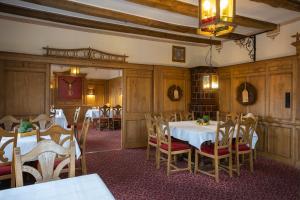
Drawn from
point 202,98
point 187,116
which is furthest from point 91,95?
point 187,116

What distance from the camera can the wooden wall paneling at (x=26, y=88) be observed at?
14.8 ft

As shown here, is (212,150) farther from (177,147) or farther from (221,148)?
(177,147)

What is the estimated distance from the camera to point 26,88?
465 cm

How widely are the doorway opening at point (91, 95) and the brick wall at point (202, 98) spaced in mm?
2976

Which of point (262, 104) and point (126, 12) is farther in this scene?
point (262, 104)

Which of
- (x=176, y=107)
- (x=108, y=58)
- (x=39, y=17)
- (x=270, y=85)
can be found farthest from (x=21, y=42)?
(x=270, y=85)

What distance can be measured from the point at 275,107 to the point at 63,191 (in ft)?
15.4

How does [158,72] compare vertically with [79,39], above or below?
below

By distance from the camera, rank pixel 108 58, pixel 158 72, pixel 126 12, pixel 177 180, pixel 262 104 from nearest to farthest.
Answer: pixel 177 180
pixel 126 12
pixel 262 104
pixel 108 58
pixel 158 72

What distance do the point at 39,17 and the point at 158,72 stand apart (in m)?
3.12

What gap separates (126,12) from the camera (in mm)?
4188

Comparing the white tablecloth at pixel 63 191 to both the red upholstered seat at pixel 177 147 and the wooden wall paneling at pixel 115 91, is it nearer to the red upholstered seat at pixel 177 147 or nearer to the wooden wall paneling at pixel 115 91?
the red upholstered seat at pixel 177 147

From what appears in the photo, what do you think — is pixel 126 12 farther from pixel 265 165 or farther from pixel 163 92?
pixel 265 165

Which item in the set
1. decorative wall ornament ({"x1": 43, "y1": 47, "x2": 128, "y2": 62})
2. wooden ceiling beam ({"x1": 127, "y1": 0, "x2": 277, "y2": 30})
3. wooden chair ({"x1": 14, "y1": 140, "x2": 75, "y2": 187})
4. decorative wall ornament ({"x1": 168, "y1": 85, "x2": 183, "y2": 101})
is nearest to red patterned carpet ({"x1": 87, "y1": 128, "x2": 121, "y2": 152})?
decorative wall ornament ({"x1": 168, "y1": 85, "x2": 183, "y2": 101})
